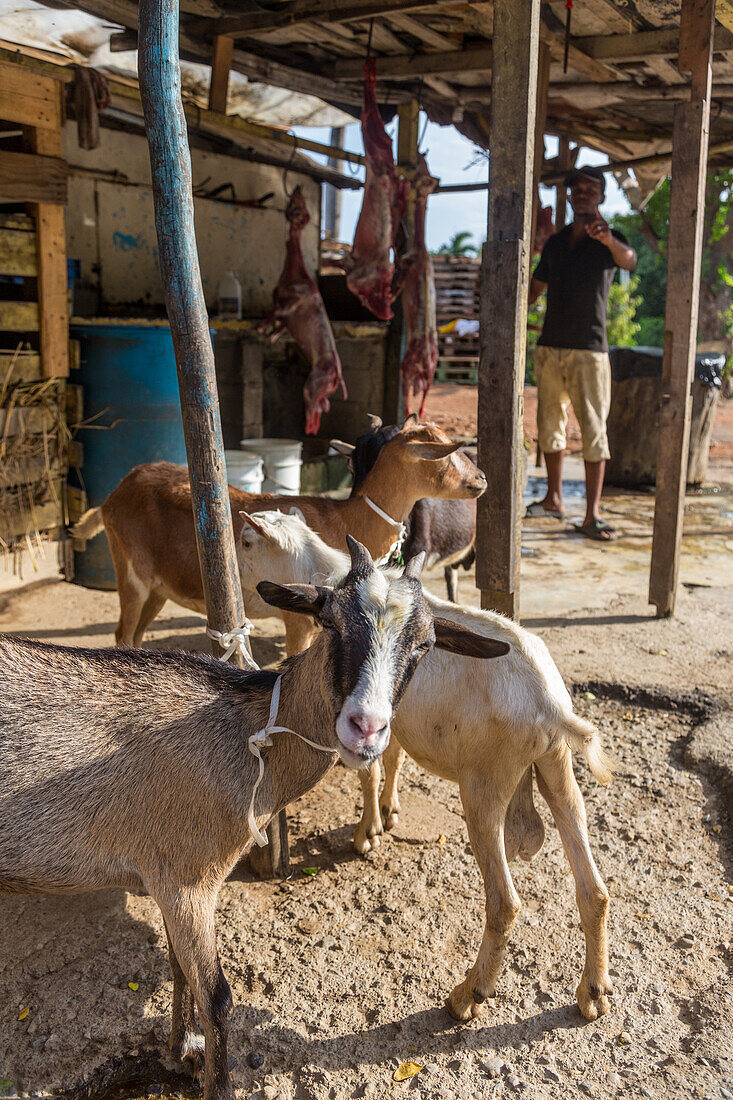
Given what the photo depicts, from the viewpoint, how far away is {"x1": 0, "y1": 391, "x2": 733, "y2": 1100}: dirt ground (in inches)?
97.8

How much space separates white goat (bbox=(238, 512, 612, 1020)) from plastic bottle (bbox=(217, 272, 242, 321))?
18.1 feet

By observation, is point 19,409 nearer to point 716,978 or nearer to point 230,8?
point 230,8

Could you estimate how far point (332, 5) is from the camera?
5.63m

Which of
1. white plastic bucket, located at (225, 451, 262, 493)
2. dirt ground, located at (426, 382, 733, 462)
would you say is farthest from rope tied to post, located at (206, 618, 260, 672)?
dirt ground, located at (426, 382, 733, 462)

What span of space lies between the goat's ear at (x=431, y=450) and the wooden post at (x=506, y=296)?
309 millimetres

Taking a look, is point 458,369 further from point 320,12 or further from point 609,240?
point 320,12

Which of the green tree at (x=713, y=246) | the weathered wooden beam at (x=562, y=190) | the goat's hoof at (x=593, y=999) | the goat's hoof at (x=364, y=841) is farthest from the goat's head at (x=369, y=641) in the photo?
the green tree at (x=713, y=246)

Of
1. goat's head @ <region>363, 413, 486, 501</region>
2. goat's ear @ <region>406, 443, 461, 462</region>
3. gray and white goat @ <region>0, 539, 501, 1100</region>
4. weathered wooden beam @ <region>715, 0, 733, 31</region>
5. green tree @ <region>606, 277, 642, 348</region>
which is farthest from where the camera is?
green tree @ <region>606, 277, 642, 348</region>

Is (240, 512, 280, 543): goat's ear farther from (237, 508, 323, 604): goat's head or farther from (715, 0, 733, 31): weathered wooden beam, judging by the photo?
(715, 0, 733, 31): weathered wooden beam

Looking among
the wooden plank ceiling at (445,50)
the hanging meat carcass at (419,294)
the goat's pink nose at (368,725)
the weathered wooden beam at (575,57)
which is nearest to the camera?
the goat's pink nose at (368,725)

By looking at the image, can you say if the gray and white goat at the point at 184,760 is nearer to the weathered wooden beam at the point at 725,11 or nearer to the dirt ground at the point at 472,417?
the weathered wooden beam at the point at 725,11

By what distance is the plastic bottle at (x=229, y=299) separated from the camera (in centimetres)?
782

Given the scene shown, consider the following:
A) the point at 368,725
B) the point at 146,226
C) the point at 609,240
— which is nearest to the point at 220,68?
the point at 146,226

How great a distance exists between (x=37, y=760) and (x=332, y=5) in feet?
17.6
